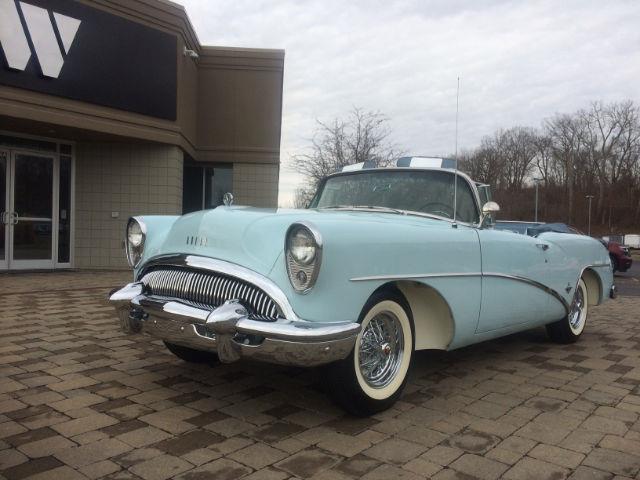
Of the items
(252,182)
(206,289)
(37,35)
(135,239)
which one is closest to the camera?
(206,289)

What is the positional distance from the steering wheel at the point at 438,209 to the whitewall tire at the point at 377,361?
1.13 metres

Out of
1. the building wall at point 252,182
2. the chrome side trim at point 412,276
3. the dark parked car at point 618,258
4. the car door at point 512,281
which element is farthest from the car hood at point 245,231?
the dark parked car at point 618,258

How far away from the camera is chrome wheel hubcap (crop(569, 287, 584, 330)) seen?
221 inches

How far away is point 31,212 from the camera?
11.0 metres

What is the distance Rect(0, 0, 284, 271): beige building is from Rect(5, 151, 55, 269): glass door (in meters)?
0.02

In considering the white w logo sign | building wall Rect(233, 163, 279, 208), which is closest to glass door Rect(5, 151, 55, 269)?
the white w logo sign

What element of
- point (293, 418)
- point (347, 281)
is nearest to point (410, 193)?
point (347, 281)

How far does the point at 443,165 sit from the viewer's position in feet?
14.8

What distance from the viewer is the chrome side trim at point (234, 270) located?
2783 mm

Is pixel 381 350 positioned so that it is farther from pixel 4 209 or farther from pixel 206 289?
pixel 4 209

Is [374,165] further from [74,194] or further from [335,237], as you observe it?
[74,194]

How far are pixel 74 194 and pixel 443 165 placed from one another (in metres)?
9.38

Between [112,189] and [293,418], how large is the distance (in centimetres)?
980

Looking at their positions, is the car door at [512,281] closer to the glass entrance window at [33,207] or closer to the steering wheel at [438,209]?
the steering wheel at [438,209]
